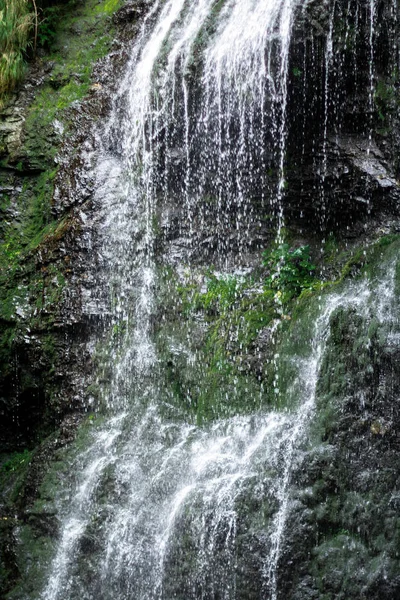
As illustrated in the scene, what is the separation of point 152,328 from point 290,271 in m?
1.42

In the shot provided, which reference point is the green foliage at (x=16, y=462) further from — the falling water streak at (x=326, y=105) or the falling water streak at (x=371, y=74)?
the falling water streak at (x=371, y=74)

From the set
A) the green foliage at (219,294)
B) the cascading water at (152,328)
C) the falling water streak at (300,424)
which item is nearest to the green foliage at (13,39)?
the cascading water at (152,328)

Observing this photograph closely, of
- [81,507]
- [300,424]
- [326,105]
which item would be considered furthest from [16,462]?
[326,105]

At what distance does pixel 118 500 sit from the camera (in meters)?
5.42

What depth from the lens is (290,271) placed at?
6461 mm

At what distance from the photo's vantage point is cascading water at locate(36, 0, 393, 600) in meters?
4.66

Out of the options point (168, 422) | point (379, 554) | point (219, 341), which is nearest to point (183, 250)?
point (219, 341)

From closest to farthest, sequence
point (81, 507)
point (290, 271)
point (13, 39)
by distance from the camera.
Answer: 1. point (81, 507)
2. point (290, 271)
3. point (13, 39)

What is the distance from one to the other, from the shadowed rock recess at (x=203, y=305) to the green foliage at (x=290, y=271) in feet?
0.08

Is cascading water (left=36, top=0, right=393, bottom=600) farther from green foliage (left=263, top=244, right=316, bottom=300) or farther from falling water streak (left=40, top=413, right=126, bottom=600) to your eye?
green foliage (left=263, top=244, right=316, bottom=300)

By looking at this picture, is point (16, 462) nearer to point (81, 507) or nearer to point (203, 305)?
point (81, 507)

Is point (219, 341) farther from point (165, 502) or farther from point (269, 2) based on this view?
point (269, 2)

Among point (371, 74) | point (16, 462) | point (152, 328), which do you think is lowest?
point (16, 462)

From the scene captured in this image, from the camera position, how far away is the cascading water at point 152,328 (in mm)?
4656
